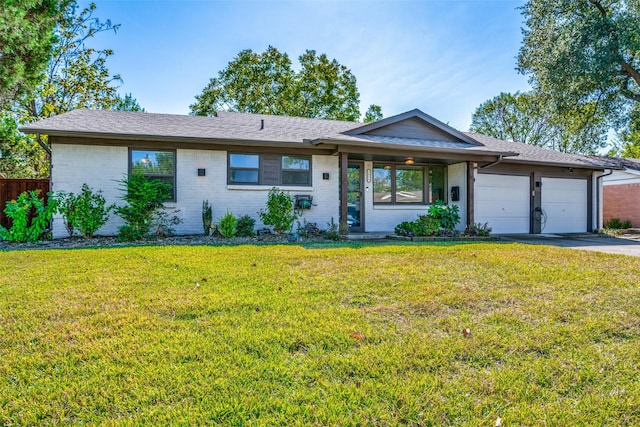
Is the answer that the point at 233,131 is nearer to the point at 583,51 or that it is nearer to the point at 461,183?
the point at 461,183

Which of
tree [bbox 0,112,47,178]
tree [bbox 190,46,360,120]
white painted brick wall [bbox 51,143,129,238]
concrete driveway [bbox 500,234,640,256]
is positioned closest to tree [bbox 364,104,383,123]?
tree [bbox 190,46,360,120]

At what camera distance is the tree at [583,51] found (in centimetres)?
1273

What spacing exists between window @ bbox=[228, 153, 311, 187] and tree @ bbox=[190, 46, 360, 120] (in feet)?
49.7

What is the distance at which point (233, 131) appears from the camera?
9555mm

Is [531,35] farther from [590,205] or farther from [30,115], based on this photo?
[30,115]

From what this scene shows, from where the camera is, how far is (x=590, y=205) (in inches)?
507

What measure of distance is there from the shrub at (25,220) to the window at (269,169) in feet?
13.8

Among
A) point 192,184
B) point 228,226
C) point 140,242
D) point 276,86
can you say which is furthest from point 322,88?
point 140,242

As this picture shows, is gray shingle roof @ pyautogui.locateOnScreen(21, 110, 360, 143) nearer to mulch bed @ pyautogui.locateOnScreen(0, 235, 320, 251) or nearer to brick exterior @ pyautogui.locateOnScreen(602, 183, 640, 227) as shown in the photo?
Result: mulch bed @ pyautogui.locateOnScreen(0, 235, 320, 251)

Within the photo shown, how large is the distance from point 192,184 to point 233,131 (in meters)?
1.86

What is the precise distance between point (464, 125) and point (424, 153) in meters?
26.6

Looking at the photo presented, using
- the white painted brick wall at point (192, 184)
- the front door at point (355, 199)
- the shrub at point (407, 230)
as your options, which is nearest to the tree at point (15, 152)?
the white painted brick wall at point (192, 184)

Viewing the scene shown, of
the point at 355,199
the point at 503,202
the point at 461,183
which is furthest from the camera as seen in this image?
the point at 503,202

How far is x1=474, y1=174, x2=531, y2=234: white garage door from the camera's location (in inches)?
452
